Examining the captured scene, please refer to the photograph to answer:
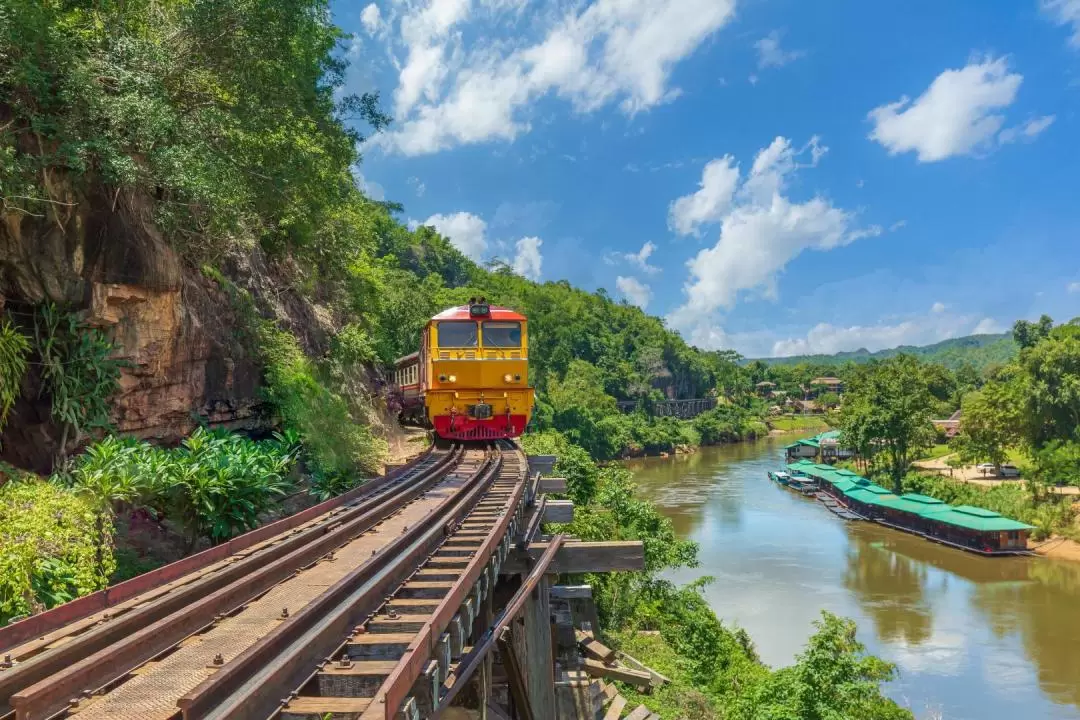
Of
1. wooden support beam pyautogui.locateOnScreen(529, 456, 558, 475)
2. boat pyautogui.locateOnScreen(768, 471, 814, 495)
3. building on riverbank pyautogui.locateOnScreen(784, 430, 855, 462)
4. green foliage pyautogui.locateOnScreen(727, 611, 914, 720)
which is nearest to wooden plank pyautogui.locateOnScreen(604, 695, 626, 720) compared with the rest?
green foliage pyautogui.locateOnScreen(727, 611, 914, 720)

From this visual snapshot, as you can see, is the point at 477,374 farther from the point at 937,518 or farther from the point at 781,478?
the point at 781,478

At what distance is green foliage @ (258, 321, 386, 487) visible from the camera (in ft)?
43.4

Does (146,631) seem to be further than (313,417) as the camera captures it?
No

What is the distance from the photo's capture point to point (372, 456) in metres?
17.5

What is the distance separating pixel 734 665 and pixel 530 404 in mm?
8116

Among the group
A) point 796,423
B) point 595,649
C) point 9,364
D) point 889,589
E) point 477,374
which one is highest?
point 477,374

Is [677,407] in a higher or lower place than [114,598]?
higher

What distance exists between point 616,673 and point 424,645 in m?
10.9

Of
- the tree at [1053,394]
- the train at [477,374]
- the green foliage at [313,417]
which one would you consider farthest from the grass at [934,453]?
the green foliage at [313,417]

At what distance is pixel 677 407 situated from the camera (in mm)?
92750

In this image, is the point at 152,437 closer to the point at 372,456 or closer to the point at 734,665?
the point at 372,456

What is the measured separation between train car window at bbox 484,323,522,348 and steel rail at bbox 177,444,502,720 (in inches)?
382

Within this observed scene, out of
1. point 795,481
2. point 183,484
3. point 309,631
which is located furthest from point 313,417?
point 795,481

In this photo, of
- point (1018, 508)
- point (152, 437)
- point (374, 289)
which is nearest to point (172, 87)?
point (152, 437)
